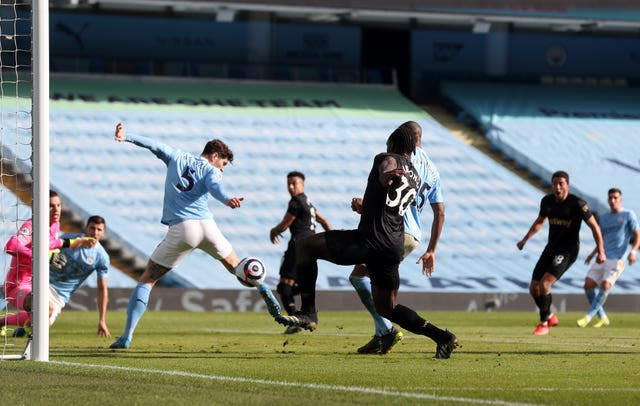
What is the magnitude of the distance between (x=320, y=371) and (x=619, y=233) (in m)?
13.3

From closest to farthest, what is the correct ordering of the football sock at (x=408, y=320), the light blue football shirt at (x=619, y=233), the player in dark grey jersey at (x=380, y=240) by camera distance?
the player in dark grey jersey at (x=380, y=240) → the football sock at (x=408, y=320) → the light blue football shirt at (x=619, y=233)

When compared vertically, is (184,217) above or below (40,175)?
below

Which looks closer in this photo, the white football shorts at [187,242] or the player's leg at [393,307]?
the player's leg at [393,307]

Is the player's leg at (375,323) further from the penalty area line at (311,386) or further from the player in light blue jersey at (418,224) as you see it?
the penalty area line at (311,386)

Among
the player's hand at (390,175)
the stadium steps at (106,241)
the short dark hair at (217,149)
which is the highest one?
the short dark hair at (217,149)

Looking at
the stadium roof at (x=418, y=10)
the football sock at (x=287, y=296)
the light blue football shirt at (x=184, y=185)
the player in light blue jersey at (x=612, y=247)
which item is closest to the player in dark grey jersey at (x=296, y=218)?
the football sock at (x=287, y=296)

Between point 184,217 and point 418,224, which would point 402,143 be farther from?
point 184,217

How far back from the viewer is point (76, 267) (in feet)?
54.6

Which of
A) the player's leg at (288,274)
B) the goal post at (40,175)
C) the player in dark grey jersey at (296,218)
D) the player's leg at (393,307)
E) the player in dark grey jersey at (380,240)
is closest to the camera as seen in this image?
the goal post at (40,175)

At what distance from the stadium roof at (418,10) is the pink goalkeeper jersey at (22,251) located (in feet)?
78.8

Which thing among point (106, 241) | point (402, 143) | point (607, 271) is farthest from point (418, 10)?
point (402, 143)

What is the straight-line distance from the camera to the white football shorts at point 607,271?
74.9 ft

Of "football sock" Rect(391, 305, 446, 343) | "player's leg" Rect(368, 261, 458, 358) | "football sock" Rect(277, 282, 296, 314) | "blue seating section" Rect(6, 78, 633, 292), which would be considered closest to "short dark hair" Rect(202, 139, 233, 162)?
"player's leg" Rect(368, 261, 458, 358)

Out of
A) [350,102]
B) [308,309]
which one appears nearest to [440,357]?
[308,309]
